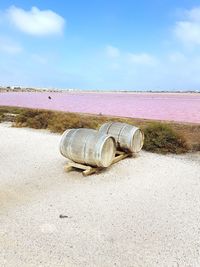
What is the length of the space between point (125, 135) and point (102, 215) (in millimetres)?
3623

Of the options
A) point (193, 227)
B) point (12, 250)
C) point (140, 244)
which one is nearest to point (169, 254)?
point (140, 244)

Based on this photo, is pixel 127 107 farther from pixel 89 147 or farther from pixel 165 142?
pixel 89 147

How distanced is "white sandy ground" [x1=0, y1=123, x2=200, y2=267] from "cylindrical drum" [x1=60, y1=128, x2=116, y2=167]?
1.30 ft

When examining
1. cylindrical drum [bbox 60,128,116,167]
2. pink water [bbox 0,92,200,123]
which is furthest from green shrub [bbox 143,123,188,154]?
pink water [bbox 0,92,200,123]

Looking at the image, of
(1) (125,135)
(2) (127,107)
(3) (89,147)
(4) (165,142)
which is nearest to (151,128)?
(4) (165,142)

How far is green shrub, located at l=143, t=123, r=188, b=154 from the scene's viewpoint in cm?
1003

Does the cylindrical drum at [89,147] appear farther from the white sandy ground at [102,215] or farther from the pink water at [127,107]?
the pink water at [127,107]

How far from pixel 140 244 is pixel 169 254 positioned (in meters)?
0.42

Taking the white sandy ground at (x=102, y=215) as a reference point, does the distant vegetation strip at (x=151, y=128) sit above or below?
above

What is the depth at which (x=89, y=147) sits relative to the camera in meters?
7.14

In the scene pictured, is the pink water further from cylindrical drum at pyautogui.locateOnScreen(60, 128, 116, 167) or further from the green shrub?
cylindrical drum at pyautogui.locateOnScreen(60, 128, 116, 167)

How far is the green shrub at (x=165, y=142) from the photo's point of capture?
10.0m

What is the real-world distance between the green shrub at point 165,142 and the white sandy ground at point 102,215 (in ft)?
4.34

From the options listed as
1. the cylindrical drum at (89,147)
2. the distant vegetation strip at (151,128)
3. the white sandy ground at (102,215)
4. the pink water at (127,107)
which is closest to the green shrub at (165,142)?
the distant vegetation strip at (151,128)
